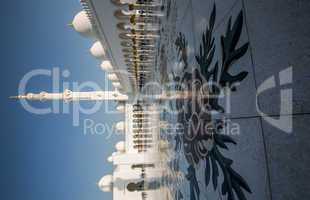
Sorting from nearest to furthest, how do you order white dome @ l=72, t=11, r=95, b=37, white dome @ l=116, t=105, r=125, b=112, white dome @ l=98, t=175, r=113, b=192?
white dome @ l=72, t=11, r=95, b=37
white dome @ l=98, t=175, r=113, b=192
white dome @ l=116, t=105, r=125, b=112

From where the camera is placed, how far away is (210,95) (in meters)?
0.51

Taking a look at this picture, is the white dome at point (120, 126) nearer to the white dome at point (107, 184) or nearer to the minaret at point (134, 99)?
the minaret at point (134, 99)

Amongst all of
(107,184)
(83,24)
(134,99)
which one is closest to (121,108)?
(134,99)

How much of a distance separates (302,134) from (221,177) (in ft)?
0.79

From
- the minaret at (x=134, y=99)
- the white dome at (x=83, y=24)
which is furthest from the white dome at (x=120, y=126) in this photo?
the white dome at (x=83, y=24)

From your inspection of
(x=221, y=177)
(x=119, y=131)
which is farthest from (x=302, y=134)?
(x=119, y=131)

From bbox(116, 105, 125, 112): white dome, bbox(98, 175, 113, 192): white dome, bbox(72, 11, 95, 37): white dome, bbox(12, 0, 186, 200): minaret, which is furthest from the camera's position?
bbox(116, 105, 125, 112): white dome

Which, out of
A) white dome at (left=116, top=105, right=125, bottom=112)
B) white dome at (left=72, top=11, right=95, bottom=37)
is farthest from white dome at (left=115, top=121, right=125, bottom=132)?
white dome at (left=72, top=11, right=95, bottom=37)

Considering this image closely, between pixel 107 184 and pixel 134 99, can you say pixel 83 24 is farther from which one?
pixel 107 184

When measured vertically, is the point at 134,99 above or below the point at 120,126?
above

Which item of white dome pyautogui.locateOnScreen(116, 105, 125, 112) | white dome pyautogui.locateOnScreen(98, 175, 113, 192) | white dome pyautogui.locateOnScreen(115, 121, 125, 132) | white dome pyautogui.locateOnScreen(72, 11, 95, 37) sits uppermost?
white dome pyautogui.locateOnScreen(72, 11, 95, 37)

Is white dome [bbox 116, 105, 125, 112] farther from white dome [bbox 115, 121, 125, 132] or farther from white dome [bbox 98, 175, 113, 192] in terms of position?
white dome [bbox 98, 175, 113, 192]

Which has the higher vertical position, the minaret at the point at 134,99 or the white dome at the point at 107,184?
the minaret at the point at 134,99

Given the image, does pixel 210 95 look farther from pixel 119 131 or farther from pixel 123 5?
pixel 119 131
